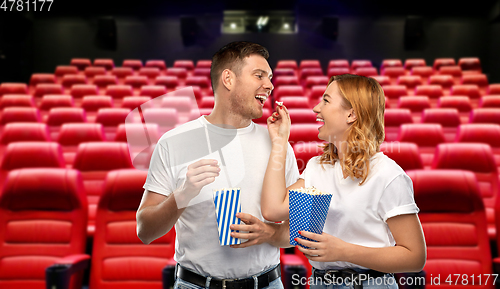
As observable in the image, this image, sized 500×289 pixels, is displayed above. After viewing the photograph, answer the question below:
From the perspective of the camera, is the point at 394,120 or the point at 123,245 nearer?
the point at 123,245

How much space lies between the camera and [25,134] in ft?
8.52

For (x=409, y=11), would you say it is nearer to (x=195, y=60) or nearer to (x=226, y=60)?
(x=195, y=60)

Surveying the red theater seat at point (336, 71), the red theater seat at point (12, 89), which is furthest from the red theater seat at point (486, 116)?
the red theater seat at point (12, 89)

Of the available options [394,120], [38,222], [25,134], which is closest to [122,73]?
[25,134]

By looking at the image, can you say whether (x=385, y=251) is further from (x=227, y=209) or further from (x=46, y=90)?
(x=46, y=90)

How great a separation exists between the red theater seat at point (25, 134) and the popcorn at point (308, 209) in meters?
2.47

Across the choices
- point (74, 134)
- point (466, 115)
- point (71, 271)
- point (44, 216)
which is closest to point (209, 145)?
point (71, 271)

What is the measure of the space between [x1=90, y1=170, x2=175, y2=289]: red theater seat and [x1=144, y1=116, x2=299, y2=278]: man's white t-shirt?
0.72 metres

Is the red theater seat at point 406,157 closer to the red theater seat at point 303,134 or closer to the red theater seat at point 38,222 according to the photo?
the red theater seat at point 303,134

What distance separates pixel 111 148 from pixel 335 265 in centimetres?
171

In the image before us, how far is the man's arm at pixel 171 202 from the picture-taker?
0.71 m

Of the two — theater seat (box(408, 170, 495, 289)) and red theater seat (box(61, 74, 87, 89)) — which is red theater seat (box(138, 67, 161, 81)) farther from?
theater seat (box(408, 170, 495, 289))

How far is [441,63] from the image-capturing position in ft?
22.3

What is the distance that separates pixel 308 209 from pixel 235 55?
46 centimetres
